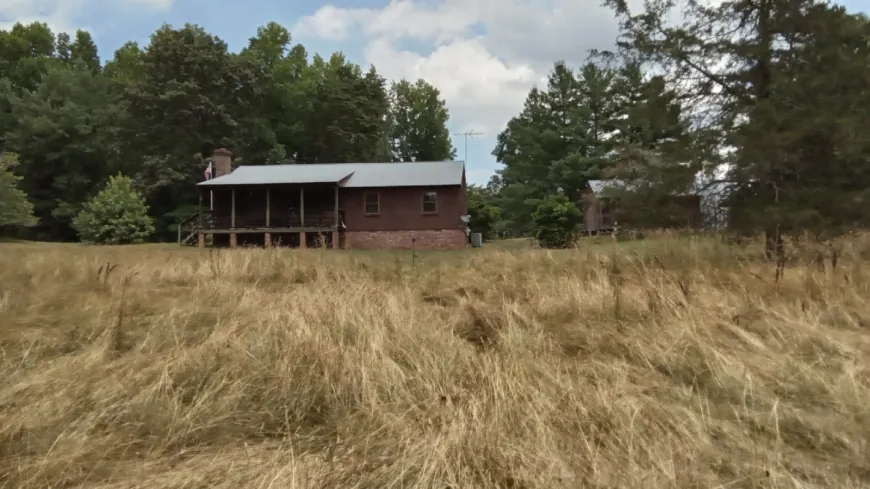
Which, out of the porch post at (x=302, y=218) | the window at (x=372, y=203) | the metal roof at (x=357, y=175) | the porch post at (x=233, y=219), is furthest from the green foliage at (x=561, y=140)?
Result: the porch post at (x=233, y=219)

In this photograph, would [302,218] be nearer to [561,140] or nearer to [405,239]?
[405,239]

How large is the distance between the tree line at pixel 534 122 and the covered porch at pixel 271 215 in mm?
9621

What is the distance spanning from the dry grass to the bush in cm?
2356

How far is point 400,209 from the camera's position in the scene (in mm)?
24781

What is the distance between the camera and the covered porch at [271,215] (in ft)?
79.7

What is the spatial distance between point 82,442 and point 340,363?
4.79 ft

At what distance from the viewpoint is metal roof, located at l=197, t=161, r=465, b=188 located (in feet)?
80.2

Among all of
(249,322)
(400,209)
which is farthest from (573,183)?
(249,322)

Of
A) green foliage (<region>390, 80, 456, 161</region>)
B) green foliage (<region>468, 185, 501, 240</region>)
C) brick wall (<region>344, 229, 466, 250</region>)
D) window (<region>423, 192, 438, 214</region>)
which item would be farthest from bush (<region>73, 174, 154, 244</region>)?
green foliage (<region>390, 80, 456, 161</region>)

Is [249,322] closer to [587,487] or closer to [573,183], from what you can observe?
[587,487]

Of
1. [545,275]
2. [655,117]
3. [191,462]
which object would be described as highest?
[655,117]

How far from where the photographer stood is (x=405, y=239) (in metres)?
24.7

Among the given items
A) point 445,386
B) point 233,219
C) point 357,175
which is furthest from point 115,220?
point 445,386

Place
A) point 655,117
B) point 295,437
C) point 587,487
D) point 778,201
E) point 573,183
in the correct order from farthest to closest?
point 573,183 → point 655,117 → point 778,201 → point 295,437 → point 587,487
